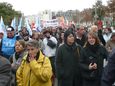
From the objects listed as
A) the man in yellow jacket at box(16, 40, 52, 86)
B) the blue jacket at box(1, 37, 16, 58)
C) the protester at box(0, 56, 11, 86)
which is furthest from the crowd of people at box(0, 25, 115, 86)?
the blue jacket at box(1, 37, 16, 58)

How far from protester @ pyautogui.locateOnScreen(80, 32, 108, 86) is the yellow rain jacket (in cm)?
142

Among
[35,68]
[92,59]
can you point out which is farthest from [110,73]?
[92,59]

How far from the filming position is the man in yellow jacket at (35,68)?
6117 millimetres

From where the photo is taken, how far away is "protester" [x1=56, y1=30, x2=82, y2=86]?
8.16 m

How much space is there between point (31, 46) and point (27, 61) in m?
0.28

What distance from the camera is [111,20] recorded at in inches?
2650

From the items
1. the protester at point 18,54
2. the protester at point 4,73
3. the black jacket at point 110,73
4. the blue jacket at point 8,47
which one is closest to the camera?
the protester at point 4,73

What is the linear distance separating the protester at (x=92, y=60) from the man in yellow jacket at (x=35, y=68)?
56.1 inches

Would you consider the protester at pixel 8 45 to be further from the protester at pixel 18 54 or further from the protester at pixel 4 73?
the protester at pixel 4 73

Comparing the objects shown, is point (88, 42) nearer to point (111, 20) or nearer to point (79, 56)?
point (79, 56)

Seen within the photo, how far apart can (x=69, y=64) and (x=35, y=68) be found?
2174 mm

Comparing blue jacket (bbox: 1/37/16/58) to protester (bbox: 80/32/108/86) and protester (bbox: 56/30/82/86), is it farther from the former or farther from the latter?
protester (bbox: 80/32/108/86)

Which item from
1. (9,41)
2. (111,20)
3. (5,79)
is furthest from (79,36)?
(111,20)

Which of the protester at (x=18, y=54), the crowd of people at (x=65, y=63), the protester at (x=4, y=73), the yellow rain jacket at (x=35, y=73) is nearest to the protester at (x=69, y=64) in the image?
the crowd of people at (x=65, y=63)
